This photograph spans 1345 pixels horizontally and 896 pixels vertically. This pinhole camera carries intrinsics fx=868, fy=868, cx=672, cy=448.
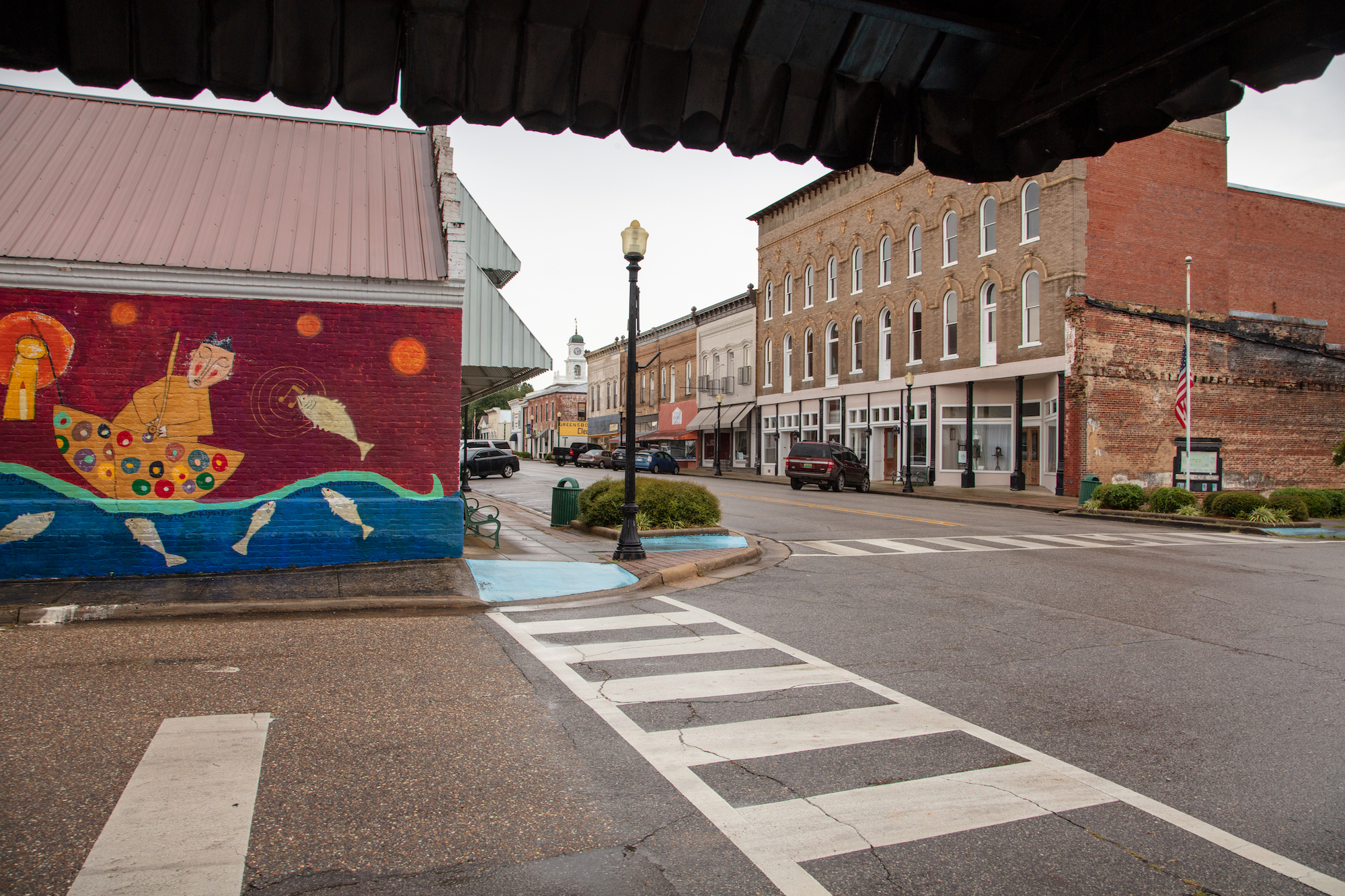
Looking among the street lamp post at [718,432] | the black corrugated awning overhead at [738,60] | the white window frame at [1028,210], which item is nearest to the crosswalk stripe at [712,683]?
the black corrugated awning overhead at [738,60]

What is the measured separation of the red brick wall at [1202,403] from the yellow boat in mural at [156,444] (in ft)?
85.3

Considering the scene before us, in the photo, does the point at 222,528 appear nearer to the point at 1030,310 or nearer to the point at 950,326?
the point at 1030,310

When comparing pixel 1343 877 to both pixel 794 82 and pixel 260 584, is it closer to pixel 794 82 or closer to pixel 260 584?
pixel 794 82

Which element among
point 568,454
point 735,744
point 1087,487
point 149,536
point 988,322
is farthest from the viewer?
point 568,454

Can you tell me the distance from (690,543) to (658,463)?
34.2 meters

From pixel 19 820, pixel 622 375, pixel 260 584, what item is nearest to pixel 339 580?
pixel 260 584

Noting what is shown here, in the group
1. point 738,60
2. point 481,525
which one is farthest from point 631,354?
point 738,60

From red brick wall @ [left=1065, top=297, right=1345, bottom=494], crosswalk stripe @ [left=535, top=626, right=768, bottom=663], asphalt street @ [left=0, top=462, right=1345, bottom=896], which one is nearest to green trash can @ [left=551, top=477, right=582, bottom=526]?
asphalt street @ [left=0, top=462, right=1345, bottom=896]

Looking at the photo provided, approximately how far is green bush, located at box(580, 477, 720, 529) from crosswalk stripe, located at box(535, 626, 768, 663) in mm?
6987

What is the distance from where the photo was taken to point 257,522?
10.6 m

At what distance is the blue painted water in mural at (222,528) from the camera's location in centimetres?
988

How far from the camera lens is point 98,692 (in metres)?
5.86

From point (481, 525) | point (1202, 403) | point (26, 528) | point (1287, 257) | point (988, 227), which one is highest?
point (988, 227)

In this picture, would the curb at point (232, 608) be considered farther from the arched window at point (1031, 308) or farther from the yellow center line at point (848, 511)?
the arched window at point (1031, 308)
